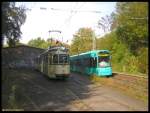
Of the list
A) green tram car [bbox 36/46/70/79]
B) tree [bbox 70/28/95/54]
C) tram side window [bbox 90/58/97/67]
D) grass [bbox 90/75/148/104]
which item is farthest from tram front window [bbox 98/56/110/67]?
tree [bbox 70/28/95/54]

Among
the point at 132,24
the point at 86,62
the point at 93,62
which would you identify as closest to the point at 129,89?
the point at 93,62

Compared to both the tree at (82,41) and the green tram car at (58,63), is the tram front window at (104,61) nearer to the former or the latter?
the green tram car at (58,63)

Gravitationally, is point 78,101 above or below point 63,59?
below

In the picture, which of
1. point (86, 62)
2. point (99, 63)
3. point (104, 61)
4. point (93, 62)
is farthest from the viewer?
point (86, 62)

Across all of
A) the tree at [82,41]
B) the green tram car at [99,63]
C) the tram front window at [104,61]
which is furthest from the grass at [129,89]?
the tree at [82,41]

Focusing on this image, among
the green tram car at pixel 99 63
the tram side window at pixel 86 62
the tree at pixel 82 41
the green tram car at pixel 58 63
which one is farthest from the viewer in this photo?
the tree at pixel 82 41

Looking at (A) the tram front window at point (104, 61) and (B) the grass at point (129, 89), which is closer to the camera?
(B) the grass at point (129, 89)

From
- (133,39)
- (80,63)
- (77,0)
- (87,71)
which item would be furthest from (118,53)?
(77,0)

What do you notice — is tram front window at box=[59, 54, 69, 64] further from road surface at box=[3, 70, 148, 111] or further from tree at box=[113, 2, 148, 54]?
tree at box=[113, 2, 148, 54]

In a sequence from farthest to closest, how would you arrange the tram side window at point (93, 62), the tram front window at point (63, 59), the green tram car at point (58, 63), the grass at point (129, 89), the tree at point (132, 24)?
the tree at point (132, 24) < the tram side window at point (93, 62) < the tram front window at point (63, 59) < the green tram car at point (58, 63) < the grass at point (129, 89)

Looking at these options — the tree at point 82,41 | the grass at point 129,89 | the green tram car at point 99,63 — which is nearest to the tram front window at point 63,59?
the grass at point 129,89

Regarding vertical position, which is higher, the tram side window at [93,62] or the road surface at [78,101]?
the tram side window at [93,62]

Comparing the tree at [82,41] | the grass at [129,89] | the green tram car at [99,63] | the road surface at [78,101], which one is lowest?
the road surface at [78,101]

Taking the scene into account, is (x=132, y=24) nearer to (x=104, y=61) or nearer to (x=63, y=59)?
(x=104, y=61)
